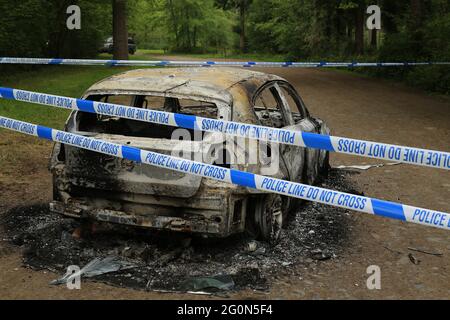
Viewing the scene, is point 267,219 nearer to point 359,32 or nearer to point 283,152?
point 283,152

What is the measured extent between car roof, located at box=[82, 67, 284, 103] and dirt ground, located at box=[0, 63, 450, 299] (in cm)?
170

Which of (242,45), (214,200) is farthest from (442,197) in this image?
(242,45)

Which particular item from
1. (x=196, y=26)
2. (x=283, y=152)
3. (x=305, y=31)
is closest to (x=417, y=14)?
(x=305, y=31)

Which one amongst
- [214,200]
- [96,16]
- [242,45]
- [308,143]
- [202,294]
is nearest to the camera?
[308,143]

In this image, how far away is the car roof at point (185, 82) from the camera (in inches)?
201

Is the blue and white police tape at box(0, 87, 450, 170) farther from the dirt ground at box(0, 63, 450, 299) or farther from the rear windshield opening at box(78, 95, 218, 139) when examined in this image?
the dirt ground at box(0, 63, 450, 299)

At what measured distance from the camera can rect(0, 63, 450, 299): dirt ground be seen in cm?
444

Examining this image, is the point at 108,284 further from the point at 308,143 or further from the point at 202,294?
the point at 308,143

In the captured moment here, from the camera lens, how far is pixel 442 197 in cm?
738

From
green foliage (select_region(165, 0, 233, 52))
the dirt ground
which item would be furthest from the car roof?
green foliage (select_region(165, 0, 233, 52))

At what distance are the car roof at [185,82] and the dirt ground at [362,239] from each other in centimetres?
170

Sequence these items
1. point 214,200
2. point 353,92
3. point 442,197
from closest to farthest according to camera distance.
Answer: point 214,200
point 442,197
point 353,92

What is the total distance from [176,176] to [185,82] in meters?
1.06
